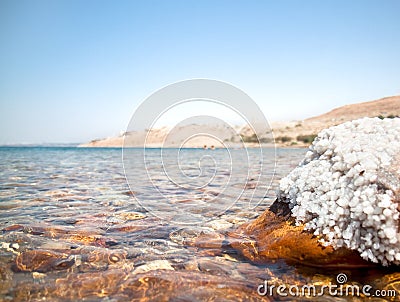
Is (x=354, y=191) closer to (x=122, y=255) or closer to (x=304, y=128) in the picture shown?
(x=122, y=255)

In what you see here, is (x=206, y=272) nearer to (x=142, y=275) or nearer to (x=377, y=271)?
(x=142, y=275)

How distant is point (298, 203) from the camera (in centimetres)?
330

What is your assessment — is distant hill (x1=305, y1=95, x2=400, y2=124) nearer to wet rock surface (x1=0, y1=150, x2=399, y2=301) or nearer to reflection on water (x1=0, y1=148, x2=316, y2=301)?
reflection on water (x1=0, y1=148, x2=316, y2=301)

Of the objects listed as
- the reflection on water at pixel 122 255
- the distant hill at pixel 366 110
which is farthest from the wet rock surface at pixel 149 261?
the distant hill at pixel 366 110

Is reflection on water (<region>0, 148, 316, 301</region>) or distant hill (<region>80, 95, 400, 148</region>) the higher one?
distant hill (<region>80, 95, 400, 148</region>)

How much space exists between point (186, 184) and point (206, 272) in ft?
20.8

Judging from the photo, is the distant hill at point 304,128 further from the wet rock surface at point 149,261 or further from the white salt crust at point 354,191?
Result: the white salt crust at point 354,191

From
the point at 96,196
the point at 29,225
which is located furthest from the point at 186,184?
the point at 29,225

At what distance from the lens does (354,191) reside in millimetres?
2793

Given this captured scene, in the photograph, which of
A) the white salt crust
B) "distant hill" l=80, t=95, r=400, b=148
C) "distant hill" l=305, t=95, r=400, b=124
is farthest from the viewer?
"distant hill" l=305, t=95, r=400, b=124

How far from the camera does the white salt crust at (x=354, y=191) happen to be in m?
2.55

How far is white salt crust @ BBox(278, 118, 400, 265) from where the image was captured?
2.55 metres

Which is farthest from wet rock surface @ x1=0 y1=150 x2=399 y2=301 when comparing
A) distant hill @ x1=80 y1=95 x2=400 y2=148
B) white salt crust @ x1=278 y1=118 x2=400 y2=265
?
distant hill @ x1=80 y1=95 x2=400 y2=148

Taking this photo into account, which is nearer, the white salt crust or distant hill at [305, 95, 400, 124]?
the white salt crust
